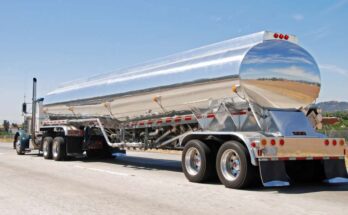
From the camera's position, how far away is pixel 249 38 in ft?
35.6

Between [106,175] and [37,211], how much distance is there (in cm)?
529

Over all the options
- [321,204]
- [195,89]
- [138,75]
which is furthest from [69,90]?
[321,204]

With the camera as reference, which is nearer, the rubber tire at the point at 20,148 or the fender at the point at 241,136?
the fender at the point at 241,136

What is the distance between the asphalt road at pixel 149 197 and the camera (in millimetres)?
7754

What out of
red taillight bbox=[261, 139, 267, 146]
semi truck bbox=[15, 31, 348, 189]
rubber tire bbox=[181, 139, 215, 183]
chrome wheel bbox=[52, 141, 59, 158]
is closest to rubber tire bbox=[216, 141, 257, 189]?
semi truck bbox=[15, 31, 348, 189]

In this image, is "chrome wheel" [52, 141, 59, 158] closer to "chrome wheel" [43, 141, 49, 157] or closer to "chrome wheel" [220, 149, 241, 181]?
Answer: "chrome wheel" [43, 141, 49, 157]

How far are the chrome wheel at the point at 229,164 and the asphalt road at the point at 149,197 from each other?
33 cm

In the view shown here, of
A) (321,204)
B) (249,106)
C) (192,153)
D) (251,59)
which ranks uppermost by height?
(251,59)

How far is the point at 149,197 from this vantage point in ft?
29.5

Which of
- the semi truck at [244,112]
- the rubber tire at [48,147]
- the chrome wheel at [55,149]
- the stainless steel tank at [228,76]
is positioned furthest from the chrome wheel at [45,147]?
the semi truck at [244,112]

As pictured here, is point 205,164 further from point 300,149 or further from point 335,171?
point 335,171

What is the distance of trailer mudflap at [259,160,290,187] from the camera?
9.59m

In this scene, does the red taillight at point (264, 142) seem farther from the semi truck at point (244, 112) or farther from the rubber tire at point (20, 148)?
the rubber tire at point (20, 148)

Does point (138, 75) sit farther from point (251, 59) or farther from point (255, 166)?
point (255, 166)
